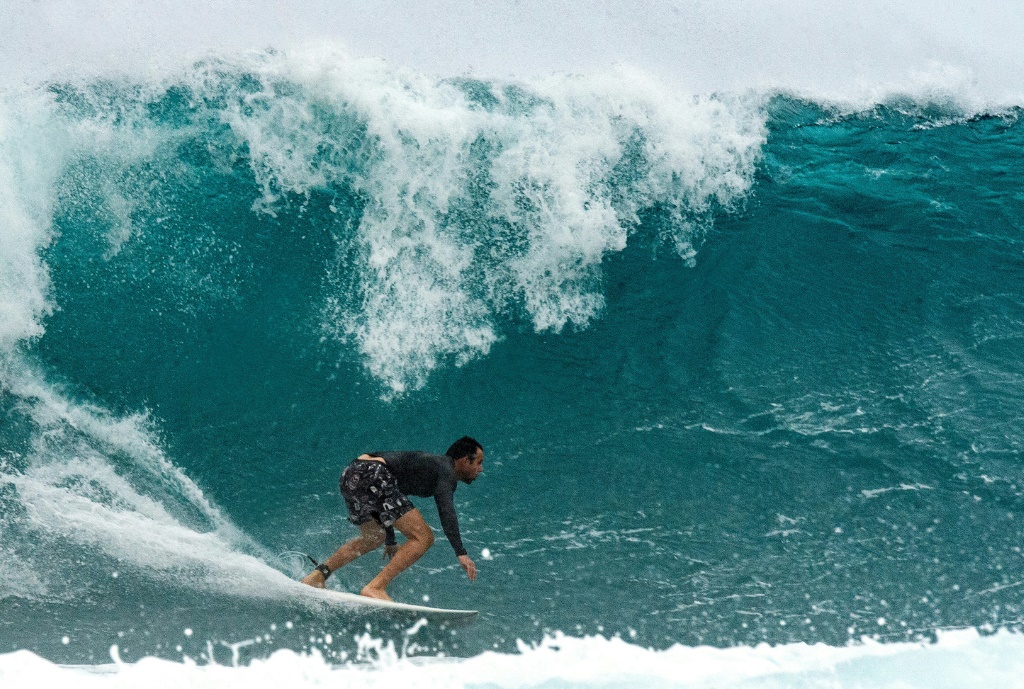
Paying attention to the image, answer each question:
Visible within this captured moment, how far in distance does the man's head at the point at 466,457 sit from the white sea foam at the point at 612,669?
92cm

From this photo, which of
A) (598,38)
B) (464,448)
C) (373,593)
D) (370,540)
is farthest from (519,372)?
(598,38)

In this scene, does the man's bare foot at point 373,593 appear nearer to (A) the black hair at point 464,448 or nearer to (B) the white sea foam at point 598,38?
(A) the black hair at point 464,448

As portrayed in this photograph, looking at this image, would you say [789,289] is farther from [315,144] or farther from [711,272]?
[315,144]

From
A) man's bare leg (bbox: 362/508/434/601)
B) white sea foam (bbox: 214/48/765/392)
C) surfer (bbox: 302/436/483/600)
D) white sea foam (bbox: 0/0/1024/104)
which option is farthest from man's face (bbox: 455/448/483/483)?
white sea foam (bbox: 0/0/1024/104)

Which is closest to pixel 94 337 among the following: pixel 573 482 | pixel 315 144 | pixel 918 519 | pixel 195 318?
pixel 195 318

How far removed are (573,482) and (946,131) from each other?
393 centimetres

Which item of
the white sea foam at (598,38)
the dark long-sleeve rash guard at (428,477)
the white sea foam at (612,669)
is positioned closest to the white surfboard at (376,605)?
the white sea foam at (612,669)

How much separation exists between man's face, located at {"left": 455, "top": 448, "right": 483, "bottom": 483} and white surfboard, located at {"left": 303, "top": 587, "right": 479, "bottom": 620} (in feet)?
2.30

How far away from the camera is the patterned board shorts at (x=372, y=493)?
14.3ft

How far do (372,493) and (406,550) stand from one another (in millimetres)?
349

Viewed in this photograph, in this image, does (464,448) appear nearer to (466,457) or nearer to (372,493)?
(466,457)

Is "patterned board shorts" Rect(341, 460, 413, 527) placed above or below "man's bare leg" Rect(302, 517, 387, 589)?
above

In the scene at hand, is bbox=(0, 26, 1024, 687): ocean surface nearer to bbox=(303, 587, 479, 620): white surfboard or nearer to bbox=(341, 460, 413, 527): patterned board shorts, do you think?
bbox=(303, 587, 479, 620): white surfboard

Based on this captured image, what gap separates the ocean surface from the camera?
4.57m
